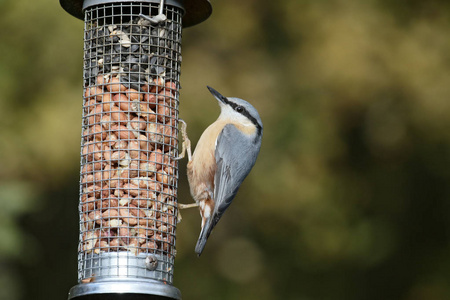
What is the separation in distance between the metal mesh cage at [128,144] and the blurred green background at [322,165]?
2.90 meters

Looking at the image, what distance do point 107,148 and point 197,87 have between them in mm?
3264

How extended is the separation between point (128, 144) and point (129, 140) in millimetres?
22

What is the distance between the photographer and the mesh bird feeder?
4512 millimetres

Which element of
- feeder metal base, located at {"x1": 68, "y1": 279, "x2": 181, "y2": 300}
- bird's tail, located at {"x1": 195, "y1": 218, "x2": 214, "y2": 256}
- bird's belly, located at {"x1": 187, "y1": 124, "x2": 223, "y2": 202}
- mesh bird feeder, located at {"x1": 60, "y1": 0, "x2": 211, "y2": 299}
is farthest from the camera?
bird's belly, located at {"x1": 187, "y1": 124, "x2": 223, "y2": 202}

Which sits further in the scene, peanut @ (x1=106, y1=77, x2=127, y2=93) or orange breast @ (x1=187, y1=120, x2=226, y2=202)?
orange breast @ (x1=187, y1=120, x2=226, y2=202)

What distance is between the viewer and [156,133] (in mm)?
4676

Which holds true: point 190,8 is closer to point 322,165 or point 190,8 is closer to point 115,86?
point 115,86

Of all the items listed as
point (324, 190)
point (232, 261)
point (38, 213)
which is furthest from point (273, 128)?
point (38, 213)

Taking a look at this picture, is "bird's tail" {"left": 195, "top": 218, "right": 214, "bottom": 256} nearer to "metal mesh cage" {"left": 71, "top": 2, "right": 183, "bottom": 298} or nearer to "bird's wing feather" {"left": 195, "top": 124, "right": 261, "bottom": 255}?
"bird's wing feather" {"left": 195, "top": 124, "right": 261, "bottom": 255}

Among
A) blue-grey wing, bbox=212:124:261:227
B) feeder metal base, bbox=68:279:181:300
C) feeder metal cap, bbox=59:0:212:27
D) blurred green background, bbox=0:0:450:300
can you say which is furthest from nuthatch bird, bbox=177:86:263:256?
blurred green background, bbox=0:0:450:300

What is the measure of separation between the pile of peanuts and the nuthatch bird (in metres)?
0.55

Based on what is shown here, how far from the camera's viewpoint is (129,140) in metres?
4.60

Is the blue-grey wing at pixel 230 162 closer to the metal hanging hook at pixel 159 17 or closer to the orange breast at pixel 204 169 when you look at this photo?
the orange breast at pixel 204 169

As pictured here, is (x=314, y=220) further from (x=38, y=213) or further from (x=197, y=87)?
(x=38, y=213)
